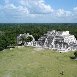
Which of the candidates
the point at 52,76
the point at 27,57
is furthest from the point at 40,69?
the point at 27,57

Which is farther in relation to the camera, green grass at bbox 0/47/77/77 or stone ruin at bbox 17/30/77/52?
stone ruin at bbox 17/30/77/52

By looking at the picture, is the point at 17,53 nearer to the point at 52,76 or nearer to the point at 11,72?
the point at 11,72

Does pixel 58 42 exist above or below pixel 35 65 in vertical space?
above

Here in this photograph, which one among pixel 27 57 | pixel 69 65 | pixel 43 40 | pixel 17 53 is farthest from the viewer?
pixel 43 40

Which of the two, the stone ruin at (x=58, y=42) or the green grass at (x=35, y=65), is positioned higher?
the stone ruin at (x=58, y=42)

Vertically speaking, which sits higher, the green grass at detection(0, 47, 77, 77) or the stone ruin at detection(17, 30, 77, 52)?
the stone ruin at detection(17, 30, 77, 52)

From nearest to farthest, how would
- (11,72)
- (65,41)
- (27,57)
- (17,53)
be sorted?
(11,72), (27,57), (17,53), (65,41)

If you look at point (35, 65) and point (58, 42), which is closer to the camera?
point (35, 65)

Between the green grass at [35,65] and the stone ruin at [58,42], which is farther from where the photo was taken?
the stone ruin at [58,42]
